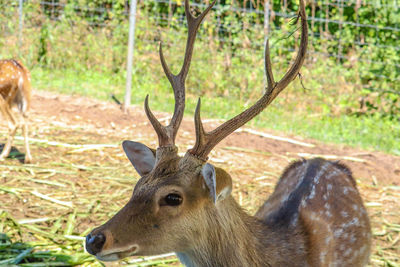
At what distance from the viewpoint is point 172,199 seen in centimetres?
275

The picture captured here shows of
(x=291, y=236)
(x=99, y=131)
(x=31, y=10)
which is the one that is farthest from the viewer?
(x=31, y=10)

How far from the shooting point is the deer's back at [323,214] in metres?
3.31

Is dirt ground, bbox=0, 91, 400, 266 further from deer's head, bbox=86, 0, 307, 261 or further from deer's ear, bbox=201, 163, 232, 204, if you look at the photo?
deer's ear, bbox=201, 163, 232, 204

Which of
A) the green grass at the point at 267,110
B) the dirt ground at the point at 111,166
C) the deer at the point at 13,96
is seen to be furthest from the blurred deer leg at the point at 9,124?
the green grass at the point at 267,110

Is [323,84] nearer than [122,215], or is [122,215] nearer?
[122,215]

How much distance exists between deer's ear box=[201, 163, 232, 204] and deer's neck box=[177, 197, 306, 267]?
0.13 metres

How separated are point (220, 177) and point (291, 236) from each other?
76 centimetres

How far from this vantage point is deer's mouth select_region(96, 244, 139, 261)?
2590 millimetres

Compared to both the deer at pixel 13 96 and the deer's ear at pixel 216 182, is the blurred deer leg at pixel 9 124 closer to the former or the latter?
the deer at pixel 13 96

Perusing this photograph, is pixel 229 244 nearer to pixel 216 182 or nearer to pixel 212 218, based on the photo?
pixel 212 218

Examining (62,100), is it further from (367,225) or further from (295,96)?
(367,225)

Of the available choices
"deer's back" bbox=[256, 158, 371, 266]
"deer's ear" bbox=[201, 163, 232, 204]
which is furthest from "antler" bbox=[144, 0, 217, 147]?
"deer's back" bbox=[256, 158, 371, 266]

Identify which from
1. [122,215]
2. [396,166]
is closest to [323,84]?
[396,166]

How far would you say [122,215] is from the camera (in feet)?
8.82
